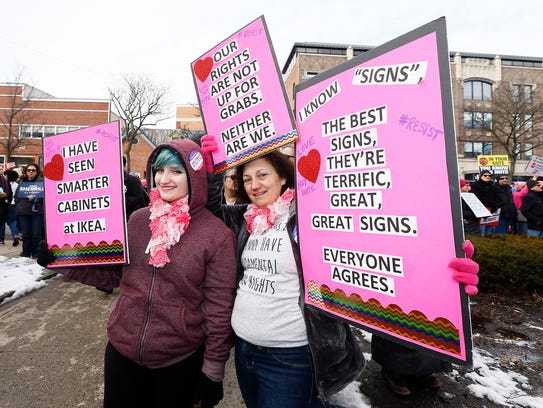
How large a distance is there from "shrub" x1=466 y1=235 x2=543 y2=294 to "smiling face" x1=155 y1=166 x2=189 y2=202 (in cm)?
490

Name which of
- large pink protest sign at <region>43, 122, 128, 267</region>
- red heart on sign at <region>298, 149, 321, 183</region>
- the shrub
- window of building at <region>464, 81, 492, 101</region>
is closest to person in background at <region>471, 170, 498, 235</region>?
the shrub

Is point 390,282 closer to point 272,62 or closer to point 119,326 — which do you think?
point 272,62

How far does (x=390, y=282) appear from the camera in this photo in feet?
4.04

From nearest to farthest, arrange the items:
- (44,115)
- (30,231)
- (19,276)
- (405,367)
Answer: (405,367) < (19,276) < (30,231) < (44,115)

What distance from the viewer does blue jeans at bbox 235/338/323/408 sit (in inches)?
60.5

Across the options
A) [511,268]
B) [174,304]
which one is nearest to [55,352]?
[174,304]

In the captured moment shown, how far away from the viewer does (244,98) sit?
1.78 meters

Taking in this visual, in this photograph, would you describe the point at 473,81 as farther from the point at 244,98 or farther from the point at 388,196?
the point at 388,196

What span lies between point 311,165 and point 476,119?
3509cm

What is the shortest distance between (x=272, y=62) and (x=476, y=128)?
35579mm

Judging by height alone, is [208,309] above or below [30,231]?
below

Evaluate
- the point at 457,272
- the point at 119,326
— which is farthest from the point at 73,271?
the point at 457,272

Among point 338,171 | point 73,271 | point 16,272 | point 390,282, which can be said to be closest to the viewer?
point 390,282

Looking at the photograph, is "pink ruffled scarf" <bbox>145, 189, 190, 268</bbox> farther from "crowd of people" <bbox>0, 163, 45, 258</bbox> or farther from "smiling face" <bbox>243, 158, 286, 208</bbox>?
"crowd of people" <bbox>0, 163, 45, 258</bbox>
